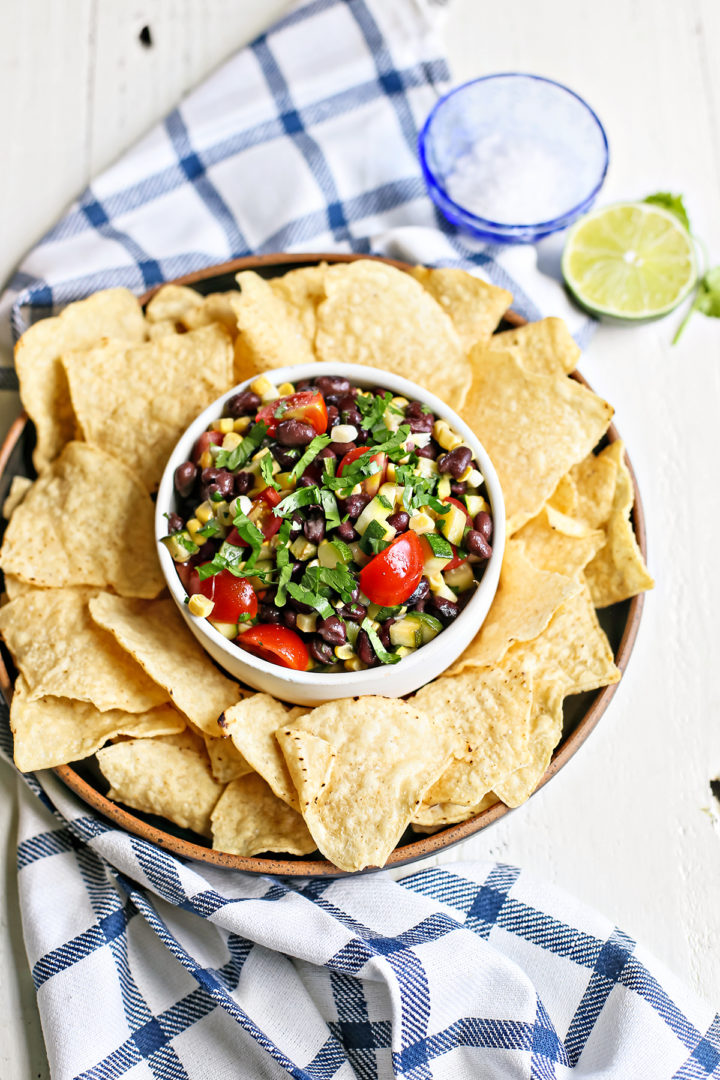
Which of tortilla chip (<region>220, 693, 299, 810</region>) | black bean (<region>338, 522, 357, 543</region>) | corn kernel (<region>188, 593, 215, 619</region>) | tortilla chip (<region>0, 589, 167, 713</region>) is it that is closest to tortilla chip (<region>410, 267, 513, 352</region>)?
black bean (<region>338, 522, 357, 543</region>)

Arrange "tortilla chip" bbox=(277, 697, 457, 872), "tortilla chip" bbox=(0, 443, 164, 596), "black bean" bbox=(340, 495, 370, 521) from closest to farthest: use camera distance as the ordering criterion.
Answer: "tortilla chip" bbox=(277, 697, 457, 872) → "black bean" bbox=(340, 495, 370, 521) → "tortilla chip" bbox=(0, 443, 164, 596)

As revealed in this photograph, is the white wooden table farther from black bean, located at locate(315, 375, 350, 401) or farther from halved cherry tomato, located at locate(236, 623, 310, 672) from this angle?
black bean, located at locate(315, 375, 350, 401)

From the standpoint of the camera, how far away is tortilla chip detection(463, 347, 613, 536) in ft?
10.9

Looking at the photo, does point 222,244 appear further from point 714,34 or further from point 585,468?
point 714,34

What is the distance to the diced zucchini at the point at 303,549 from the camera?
9.87 ft

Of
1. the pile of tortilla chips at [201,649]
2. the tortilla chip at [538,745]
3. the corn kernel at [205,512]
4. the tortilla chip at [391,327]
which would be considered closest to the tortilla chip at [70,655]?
the pile of tortilla chips at [201,649]

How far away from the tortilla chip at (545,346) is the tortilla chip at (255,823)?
1673 mm

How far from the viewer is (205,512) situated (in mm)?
3109

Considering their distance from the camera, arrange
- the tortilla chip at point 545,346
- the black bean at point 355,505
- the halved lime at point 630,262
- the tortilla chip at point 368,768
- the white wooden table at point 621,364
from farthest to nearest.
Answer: the halved lime at point 630,262
the tortilla chip at point 545,346
the white wooden table at point 621,364
the black bean at point 355,505
the tortilla chip at point 368,768

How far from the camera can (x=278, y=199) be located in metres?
4.20

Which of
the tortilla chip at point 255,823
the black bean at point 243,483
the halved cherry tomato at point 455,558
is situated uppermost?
the black bean at point 243,483

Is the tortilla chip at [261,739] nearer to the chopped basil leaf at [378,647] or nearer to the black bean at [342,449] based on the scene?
the chopped basil leaf at [378,647]

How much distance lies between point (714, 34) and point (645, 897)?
12.3 feet

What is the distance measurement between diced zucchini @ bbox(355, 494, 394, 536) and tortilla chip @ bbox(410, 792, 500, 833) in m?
0.84
